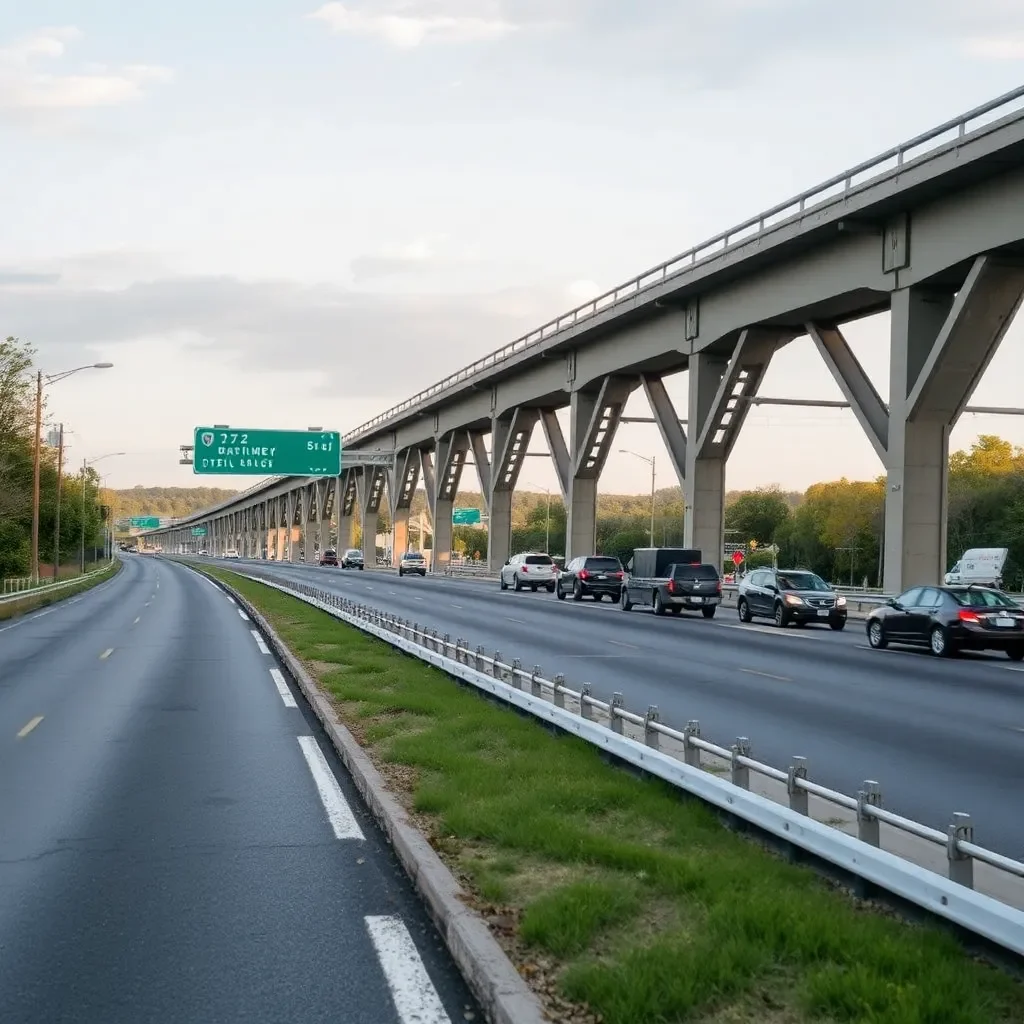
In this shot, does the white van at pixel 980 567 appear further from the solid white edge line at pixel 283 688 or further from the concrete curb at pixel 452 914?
the concrete curb at pixel 452 914

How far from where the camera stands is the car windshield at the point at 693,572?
132 ft

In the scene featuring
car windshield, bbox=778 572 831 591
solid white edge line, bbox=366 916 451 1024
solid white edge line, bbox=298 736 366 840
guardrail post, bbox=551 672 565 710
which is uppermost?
car windshield, bbox=778 572 831 591

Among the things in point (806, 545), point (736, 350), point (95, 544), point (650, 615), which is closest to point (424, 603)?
point (650, 615)

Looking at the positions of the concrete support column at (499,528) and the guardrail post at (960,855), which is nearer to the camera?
the guardrail post at (960,855)

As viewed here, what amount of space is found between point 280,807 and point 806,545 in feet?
422

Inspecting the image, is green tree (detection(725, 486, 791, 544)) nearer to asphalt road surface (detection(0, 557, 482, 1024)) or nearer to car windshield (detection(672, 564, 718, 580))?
car windshield (detection(672, 564, 718, 580))

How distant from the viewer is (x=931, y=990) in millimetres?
5113

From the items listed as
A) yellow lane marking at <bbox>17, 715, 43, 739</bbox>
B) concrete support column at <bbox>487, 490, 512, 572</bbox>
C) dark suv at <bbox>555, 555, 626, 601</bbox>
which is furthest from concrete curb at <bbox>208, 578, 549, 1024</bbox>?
concrete support column at <bbox>487, 490, 512, 572</bbox>

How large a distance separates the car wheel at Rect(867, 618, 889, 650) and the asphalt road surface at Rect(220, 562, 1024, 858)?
1.40 ft

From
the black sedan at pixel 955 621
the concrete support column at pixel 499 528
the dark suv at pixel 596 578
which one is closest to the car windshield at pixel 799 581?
the black sedan at pixel 955 621

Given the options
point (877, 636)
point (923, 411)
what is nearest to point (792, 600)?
point (923, 411)

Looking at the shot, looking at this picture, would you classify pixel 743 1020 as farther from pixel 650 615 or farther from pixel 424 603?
pixel 424 603

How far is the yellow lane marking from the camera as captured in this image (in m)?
14.2

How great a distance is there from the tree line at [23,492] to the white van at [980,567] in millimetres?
41889
